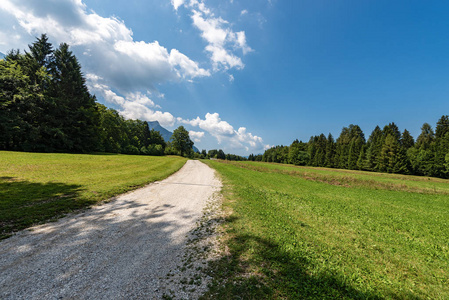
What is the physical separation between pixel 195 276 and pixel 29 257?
4504 millimetres

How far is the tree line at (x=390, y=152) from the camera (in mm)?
48838

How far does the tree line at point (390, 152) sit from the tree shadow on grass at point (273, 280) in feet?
239

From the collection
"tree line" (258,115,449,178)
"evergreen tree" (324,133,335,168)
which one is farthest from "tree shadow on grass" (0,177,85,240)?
"evergreen tree" (324,133,335,168)

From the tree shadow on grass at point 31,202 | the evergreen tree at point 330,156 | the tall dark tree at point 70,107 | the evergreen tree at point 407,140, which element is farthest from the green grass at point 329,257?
the evergreen tree at point 407,140

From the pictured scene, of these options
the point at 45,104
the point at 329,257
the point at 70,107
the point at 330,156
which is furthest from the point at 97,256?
the point at 330,156

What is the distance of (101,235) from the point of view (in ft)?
17.9

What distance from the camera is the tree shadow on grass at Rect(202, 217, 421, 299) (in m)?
3.37

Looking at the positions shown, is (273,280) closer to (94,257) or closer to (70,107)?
(94,257)

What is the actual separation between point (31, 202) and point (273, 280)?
462 inches

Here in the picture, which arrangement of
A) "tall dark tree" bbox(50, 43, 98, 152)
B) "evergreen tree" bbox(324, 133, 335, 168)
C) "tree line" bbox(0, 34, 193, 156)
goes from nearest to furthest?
"tree line" bbox(0, 34, 193, 156)
"tall dark tree" bbox(50, 43, 98, 152)
"evergreen tree" bbox(324, 133, 335, 168)

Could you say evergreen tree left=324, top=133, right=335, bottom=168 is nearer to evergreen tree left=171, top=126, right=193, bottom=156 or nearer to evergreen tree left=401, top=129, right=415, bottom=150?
evergreen tree left=401, top=129, right=415, bottom=150

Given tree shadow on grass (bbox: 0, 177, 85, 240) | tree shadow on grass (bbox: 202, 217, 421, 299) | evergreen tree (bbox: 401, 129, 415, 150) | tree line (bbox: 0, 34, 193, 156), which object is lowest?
tree shadow on grass (bbox: 0, 177, 85, 240)

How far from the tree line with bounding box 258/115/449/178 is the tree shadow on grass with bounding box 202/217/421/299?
73.0m

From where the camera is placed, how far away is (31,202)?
783 cm
